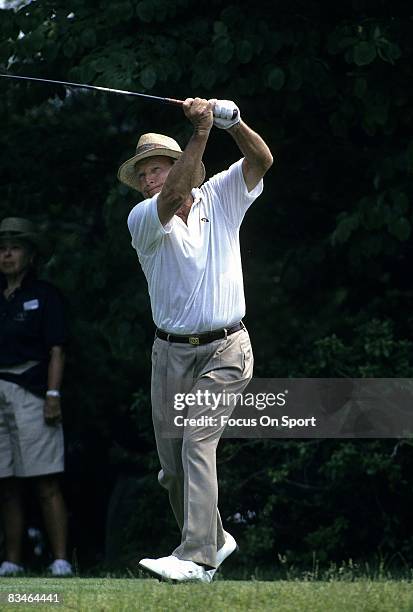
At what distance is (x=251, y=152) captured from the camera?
6.69 metres

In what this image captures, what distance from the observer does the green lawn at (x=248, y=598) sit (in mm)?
5613

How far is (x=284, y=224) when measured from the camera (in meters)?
10.0

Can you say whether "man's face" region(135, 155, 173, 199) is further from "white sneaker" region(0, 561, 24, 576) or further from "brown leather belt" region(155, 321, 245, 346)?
"white sneaker" region(0, 561, 24, 576)

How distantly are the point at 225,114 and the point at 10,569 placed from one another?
3774 mm

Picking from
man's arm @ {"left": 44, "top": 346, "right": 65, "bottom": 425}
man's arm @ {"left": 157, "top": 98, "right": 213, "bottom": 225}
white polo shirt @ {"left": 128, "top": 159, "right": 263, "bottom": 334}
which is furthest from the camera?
man's arm @ {"left": 44, "top": 346, "right": 65, "bottom": 425}

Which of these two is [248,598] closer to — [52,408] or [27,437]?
[52,408]

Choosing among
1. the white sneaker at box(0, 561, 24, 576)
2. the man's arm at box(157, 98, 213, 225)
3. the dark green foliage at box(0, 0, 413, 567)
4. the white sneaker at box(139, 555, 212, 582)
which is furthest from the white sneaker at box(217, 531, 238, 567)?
the white sneaker at box(0, 561, 24, 576)

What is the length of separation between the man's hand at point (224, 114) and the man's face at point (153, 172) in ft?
1.30

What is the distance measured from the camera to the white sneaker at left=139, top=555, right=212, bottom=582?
6.33 metres

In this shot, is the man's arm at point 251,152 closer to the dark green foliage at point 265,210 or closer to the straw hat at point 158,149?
the straw hat at point 158,149

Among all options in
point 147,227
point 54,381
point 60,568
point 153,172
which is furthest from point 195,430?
point 54,381

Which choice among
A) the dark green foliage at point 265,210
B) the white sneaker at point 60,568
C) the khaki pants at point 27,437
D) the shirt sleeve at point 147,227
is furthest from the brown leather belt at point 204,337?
the khaki pants at point 27,437

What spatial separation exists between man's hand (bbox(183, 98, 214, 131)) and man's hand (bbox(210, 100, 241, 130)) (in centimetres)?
5

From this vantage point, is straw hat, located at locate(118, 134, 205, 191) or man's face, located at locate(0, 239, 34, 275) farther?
man's face, located at locate(0, 239, 34, 275)
